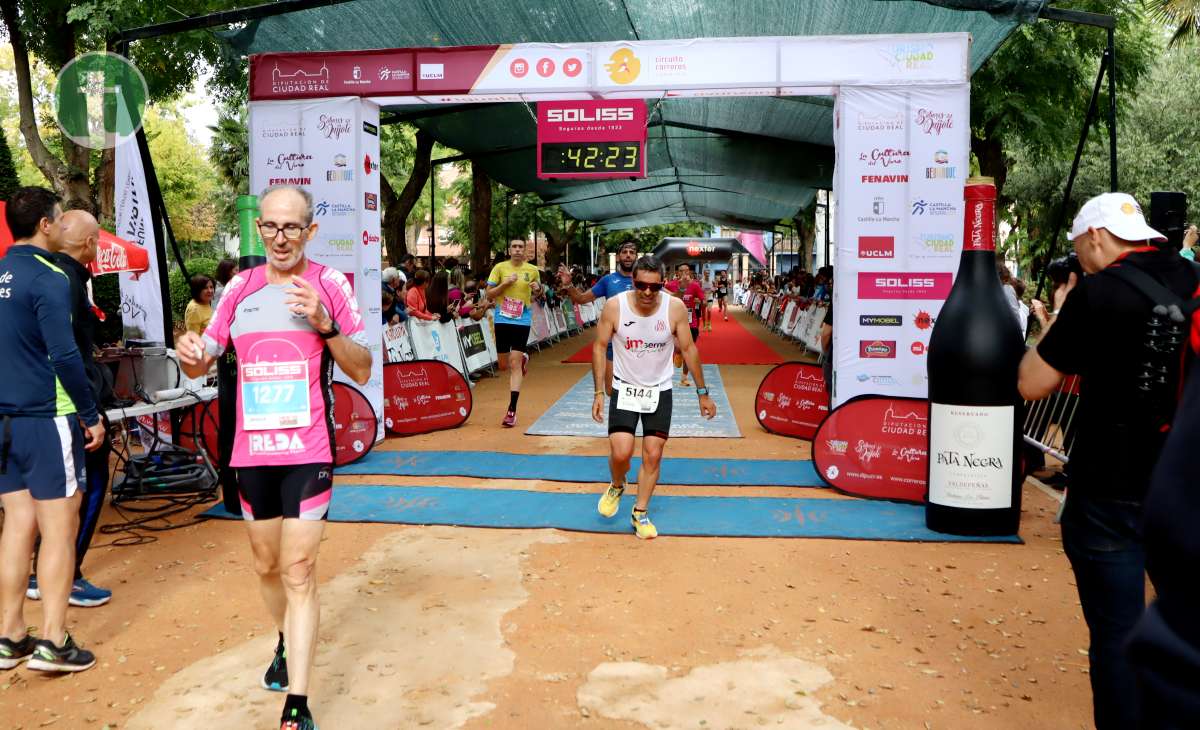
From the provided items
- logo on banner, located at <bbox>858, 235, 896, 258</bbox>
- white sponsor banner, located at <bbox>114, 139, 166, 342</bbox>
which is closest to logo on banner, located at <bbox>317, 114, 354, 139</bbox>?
white sponsor banner, located at <bbox>114, 139, 166, 342</bbox>

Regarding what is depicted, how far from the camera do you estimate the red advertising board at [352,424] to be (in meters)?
8.49

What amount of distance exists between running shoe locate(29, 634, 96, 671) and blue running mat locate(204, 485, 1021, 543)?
2.64 m

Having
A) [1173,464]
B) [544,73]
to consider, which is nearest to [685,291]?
[544,73]

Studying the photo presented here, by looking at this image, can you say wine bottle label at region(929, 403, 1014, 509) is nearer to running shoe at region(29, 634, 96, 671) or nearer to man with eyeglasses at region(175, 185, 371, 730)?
man with eyeglasses at region(175, 185, 371, 730)

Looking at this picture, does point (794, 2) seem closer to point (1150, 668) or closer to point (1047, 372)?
point (1047, 372)

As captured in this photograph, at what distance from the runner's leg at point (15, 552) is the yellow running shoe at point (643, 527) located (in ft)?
11.6

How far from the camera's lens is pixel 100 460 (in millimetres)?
4867

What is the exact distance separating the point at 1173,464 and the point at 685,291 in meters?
17.5

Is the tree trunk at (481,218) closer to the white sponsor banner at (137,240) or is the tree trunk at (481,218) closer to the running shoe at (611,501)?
the white sponsor banner at (137,240)

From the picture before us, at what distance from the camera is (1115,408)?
2.99 m

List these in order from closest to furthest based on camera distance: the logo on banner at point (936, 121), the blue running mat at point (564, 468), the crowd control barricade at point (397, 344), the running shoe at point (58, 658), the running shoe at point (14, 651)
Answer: the running shoe at point (58, 658) → the running shoe at point (14, 651) → the blue running mat at point (564, 468) → the logo on banner at point (936, 121) → the crowd control barricade at point (397, 344)

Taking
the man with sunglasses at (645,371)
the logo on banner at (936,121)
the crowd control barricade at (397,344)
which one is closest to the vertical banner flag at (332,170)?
the crowd control barricade at (397,344)

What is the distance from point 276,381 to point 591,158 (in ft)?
25.5

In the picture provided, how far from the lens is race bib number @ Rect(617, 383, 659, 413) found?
6.28 metres
